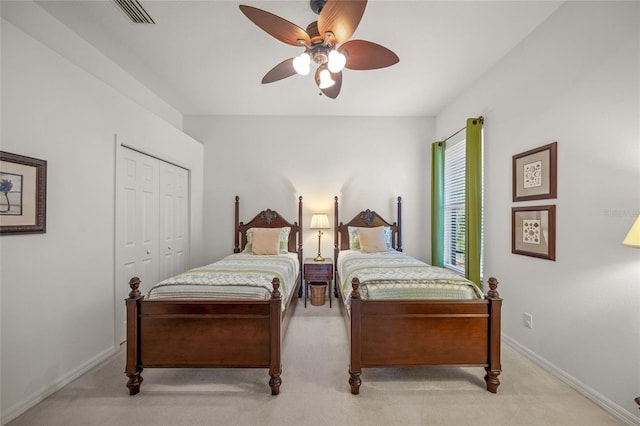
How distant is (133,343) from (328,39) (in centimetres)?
250

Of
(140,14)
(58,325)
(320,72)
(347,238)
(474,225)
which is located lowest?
(58,325)

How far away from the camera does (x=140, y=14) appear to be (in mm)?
2170

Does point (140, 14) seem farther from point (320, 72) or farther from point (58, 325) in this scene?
point (58, 325)

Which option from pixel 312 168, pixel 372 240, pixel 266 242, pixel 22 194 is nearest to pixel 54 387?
pixel 22 194

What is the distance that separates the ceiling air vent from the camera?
2.04 m

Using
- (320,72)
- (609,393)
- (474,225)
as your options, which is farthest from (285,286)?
(609,393)

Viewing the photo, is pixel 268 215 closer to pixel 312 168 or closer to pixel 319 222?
pixel 319 222

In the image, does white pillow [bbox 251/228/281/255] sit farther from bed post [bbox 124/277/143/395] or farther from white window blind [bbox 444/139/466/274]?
white window blind [bbox 444/139/466/274]

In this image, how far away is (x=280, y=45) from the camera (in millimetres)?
2561

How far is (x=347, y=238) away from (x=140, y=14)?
3445 mm

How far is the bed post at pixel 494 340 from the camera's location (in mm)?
1960

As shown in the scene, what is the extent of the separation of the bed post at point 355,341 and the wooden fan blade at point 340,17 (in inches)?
65.1

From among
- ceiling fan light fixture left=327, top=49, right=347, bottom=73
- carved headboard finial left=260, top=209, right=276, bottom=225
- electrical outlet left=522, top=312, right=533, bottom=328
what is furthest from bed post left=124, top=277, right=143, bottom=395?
electrical outlet left=522, top=312, right=533, bottom=328

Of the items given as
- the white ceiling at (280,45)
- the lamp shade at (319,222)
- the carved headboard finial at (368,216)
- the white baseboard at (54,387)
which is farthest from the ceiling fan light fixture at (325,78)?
the white baseboard at (54,387)
